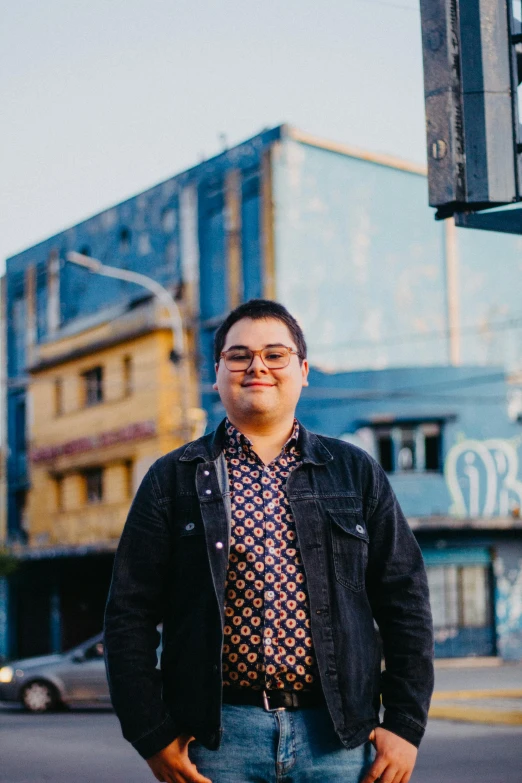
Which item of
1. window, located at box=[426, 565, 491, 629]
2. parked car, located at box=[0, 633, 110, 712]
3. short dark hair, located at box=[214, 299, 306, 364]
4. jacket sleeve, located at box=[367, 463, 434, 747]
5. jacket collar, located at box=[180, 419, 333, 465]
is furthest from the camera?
window, located at box=[426, 565, 491, 629]

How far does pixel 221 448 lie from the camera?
332cm

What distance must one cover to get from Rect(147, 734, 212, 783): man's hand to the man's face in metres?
0.92

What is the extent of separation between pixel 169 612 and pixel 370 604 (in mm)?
576

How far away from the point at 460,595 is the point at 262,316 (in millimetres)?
27894

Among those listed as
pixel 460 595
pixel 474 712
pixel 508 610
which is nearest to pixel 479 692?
pixel 474 712

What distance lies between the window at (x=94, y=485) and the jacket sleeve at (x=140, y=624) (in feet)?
104

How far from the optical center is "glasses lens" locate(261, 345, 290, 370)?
331cm

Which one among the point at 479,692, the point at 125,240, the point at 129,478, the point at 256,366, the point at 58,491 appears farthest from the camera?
the point at 58,491

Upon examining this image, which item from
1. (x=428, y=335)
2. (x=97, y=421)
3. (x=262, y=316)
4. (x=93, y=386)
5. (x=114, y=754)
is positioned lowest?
(x=114, y=754)

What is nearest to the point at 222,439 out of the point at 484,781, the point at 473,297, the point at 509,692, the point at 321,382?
the point at 484,781

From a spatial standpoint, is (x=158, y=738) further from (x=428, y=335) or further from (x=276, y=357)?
(x=428, y=335)

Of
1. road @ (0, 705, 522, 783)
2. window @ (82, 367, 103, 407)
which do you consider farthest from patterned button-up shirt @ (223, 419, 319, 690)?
window @ (82, 367, 103, 407)

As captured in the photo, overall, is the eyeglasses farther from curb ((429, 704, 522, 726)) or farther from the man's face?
curb ((429, 704, 522, 726))

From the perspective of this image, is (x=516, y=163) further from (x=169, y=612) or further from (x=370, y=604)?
(x=169, y=612)
